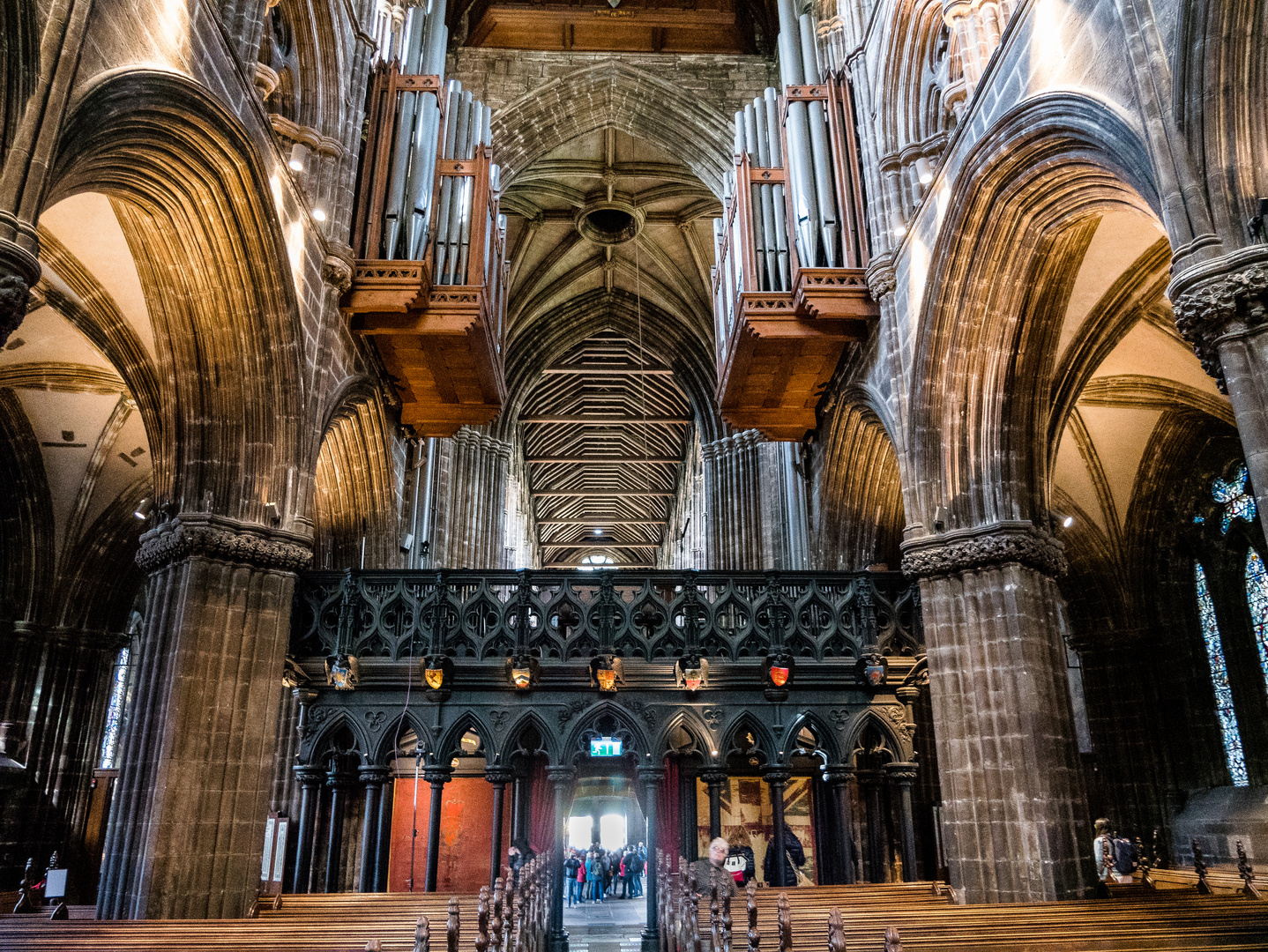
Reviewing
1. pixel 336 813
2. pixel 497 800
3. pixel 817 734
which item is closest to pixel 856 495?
pixel 817 734

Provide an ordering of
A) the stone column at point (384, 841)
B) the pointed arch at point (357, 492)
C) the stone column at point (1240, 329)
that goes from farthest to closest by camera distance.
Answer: the pointed arch at point (357, 492) → the stone column at point (384, 841) → the stone column at point (1240, 329)

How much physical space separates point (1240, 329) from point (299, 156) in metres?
10.0

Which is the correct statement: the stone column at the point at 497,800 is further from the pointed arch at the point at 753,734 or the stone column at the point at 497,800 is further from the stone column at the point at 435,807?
the pointed arch at the point at 753,734

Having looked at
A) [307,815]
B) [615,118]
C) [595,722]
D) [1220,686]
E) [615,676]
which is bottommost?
[307,815]

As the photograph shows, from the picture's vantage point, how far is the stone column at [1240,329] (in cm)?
564

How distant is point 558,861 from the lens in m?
11.9

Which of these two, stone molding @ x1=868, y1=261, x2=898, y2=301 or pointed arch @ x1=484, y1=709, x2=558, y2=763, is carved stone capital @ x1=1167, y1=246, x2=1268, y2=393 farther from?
pointed arch @ x1=484, y1=709, x2=558, y2=763

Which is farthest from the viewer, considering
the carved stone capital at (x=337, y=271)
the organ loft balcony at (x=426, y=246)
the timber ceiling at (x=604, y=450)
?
the timber ceiling at (x=604, y=450)

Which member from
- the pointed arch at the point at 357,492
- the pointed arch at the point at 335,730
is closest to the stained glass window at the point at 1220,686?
the pointed arch at the point at 335,730

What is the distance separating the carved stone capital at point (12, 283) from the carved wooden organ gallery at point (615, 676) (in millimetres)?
6895

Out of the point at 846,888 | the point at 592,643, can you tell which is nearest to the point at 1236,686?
the point at 846,888

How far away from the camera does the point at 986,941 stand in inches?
231

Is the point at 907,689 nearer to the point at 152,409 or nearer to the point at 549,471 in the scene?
the point at 152,409

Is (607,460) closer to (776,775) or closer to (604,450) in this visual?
(604,450)
